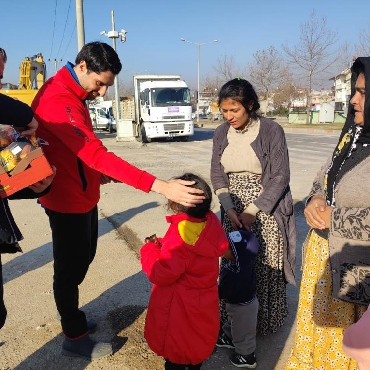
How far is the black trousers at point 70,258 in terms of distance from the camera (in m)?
2.48

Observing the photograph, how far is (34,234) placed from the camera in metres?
5.32

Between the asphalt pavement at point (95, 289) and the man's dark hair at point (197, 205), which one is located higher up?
the man's dark hair at point (197, 205)

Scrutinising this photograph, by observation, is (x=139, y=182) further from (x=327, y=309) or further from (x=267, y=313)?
(x=267, y=313)

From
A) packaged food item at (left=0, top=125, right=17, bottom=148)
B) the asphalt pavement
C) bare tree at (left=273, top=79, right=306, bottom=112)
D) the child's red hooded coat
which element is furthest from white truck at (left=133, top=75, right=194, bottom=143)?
bare tree at (left=273, top=79, right=306, bottom=112)

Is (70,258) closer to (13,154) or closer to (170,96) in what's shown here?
(13,154)

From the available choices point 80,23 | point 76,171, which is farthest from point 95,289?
point 80,23

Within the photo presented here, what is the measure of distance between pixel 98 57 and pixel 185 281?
1432 millimetres

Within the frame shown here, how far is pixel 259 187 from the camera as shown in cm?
274

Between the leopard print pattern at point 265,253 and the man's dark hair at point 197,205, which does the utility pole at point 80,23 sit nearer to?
the leopard print pattern at point 265,253

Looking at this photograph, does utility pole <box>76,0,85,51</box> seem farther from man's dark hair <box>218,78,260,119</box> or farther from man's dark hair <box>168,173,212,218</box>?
man's dark hair <box>168,173,212,218</box>

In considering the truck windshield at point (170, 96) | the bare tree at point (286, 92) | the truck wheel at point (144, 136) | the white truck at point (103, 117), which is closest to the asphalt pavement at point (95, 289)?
the truck windshield at point (170, 96)

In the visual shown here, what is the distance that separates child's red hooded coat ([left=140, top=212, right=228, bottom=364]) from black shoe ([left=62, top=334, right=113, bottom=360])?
2.29 ft

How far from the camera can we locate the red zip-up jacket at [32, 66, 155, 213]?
2.15 meters

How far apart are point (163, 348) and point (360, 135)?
1532 millimetres
